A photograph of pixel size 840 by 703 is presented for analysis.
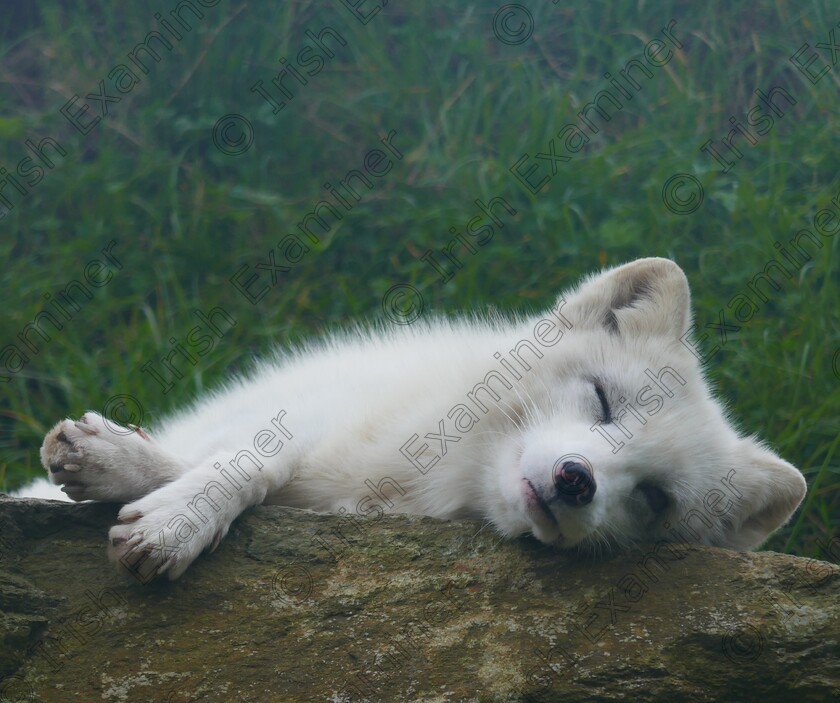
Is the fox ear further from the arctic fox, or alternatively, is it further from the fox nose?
the fox nose

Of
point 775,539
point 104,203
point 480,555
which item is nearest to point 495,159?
point 104,203

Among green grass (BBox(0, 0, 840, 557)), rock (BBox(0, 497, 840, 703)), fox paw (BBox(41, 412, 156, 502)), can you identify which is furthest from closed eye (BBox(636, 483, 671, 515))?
green grass (BBox(0, 0, 840, 557))

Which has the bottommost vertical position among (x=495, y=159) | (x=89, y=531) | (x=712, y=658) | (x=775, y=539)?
(x=775, y=539)

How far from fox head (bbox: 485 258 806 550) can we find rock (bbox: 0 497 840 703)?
186 millimetres

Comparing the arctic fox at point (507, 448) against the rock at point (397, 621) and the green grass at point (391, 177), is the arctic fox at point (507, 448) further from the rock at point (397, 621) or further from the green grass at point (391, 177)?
the green grass at point (391, 177)

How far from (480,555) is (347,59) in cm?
455

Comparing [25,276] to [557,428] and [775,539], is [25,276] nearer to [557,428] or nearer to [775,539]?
[557,428]

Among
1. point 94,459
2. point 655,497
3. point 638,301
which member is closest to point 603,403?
point 655,497

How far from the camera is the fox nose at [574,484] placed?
299 centimetres

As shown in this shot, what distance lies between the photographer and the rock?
8.86ft

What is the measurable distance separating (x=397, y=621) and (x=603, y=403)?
1.09 meters

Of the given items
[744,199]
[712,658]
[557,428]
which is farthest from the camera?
[744,199]

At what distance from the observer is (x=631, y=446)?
3230 millimetres

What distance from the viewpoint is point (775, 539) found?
460cm
